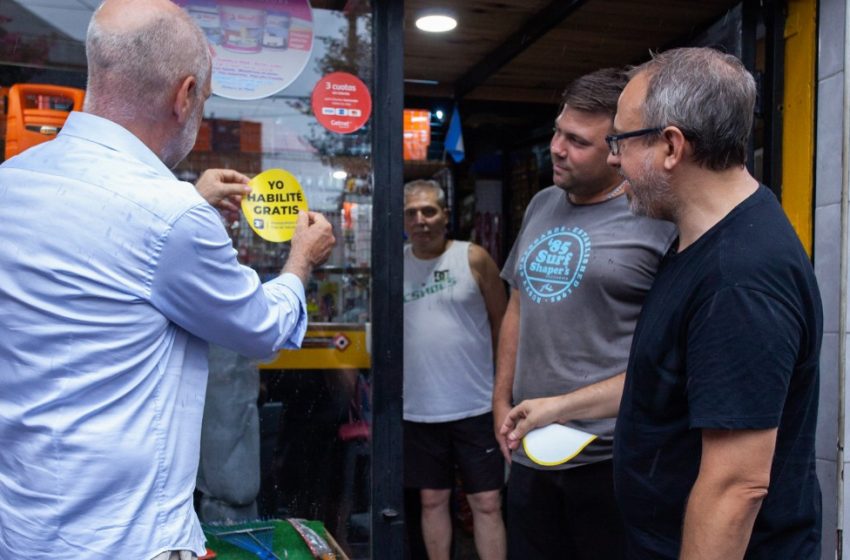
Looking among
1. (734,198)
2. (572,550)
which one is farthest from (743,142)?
(572,550)

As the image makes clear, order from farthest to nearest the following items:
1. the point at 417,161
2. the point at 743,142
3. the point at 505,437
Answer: the point at 417,161 < the point at 505,437 < the point at 743,142

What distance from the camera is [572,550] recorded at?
236 cm

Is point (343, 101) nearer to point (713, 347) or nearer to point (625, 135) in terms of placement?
point (625, 135)

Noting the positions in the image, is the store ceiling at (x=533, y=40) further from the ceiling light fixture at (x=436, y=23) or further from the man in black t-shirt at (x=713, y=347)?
the man in black t-shirt at (x=713, y=347)

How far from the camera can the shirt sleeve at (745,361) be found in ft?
4.18

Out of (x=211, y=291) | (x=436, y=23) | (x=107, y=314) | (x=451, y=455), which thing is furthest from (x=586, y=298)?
(x=436, y=23)

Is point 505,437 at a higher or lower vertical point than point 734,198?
lower

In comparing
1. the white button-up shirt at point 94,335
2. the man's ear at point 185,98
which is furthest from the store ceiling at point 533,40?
the white button-up shirt at point 94,335

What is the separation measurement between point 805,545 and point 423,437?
7.43 ft

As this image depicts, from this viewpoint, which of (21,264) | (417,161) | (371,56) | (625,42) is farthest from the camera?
(417,161)

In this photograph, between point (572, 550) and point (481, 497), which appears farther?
point (481, 497)

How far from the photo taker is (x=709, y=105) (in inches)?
55.8

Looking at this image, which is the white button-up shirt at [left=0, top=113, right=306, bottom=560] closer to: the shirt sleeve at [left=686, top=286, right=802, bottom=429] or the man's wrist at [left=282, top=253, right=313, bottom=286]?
the man's wrist at [left=282, top=253, right=313, bottom=286]

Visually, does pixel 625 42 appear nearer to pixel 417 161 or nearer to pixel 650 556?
pixel 417 161
